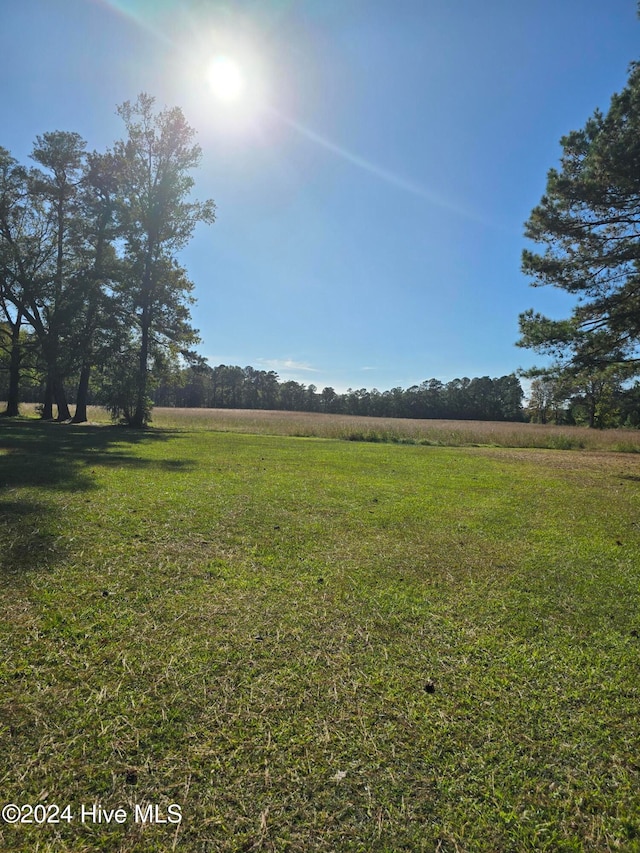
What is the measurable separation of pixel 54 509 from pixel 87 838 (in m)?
4.74

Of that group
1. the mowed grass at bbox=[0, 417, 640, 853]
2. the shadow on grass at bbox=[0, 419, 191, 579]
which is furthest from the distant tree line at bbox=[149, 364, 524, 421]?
the mowed grass at bbox=[0, 417, 640, 853]

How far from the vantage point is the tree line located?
68.1ft

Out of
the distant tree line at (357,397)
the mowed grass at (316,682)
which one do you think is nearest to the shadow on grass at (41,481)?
the mowed grass at (316,682)

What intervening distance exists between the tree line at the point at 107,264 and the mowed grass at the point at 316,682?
18242mm

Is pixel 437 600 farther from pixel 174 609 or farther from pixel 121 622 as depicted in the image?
pixel 121 622

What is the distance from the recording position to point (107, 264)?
72.3 feet

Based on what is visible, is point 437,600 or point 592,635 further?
point 437,600

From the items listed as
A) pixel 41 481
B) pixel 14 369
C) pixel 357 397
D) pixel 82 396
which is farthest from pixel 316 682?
pixel 357 397

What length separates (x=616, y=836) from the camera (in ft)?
5.19


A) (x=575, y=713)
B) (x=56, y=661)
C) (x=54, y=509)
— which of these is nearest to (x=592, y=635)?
(x=575, y=713)

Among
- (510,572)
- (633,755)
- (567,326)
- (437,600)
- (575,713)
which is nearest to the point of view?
(633,755)

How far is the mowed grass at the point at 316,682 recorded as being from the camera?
163 cm

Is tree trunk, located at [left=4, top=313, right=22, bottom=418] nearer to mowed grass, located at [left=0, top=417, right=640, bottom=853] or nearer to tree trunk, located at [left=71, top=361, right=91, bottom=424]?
tree trunk, located at [left=71, top=361, right=91, bottom=424]

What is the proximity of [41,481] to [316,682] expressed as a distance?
666 centimetres
